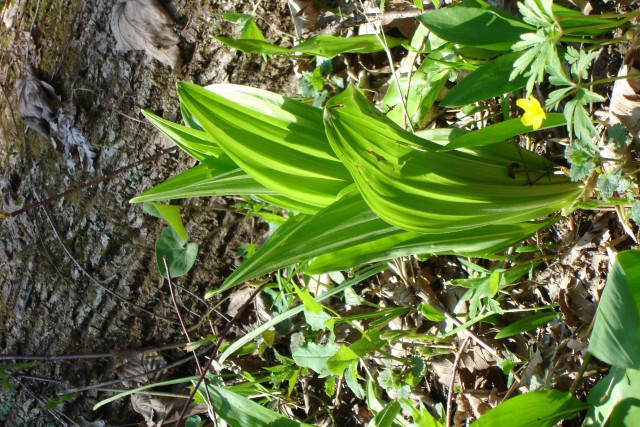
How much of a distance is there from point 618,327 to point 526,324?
1.38ft

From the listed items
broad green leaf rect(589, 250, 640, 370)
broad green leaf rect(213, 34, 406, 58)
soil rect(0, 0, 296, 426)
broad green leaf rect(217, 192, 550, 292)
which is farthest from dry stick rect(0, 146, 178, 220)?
broad green leaf rect(589, 250, 640, 370)

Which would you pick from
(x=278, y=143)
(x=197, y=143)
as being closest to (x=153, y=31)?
(x=197, y=143)

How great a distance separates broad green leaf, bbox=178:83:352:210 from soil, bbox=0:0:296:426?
65 centimetres

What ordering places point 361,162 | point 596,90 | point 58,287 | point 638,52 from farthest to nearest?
point 58,287, point 596,90, point 638,52, point 361,162

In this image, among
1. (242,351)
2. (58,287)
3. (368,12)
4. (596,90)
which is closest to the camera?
(596,90)

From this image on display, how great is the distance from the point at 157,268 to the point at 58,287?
46cm

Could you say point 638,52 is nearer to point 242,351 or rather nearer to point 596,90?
point 596,90

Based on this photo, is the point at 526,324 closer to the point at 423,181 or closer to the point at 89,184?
the point at 423,181

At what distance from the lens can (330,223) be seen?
108 centimetres

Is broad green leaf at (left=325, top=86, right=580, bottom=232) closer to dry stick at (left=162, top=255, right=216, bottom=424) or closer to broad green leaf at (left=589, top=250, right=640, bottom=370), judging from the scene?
broad green leaf at (left=589, top=250, right=640, bottom=370)

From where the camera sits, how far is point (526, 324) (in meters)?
1.19

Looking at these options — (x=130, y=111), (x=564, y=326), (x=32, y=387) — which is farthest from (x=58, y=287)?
(x=564, y=326)

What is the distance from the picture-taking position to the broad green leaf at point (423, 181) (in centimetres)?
95

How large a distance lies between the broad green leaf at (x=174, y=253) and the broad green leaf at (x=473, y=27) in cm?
107
